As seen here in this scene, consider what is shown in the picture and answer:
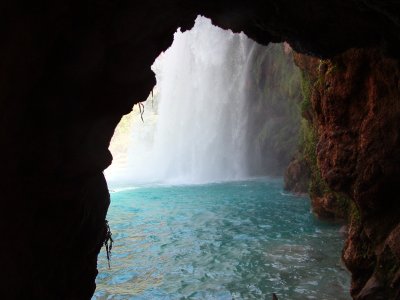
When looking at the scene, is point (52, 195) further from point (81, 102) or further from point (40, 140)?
point (81, 102)

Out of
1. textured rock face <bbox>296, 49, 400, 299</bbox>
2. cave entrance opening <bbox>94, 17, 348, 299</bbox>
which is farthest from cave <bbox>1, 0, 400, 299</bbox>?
cave entrance opening <bbox>94, 17, 348, 299</bbox>

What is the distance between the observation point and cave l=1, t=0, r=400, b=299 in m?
4.80

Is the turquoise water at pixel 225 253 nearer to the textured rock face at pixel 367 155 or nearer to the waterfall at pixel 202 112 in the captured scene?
the textured rock face at pixel 367 155

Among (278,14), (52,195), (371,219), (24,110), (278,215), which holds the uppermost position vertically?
(278,14)

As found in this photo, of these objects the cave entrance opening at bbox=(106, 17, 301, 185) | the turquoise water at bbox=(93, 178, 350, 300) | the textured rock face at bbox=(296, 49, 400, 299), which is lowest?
the turquoise water at bbox=(93, 178, 350, 300)

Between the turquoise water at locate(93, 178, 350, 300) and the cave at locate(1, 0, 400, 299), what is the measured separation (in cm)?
340

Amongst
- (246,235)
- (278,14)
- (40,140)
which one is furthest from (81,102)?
(246,235)

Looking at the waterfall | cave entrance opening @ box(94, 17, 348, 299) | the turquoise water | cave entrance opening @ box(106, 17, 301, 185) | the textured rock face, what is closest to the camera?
the textured rock face

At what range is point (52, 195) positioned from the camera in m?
5.48

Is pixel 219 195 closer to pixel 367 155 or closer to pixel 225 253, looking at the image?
pixel 225 253

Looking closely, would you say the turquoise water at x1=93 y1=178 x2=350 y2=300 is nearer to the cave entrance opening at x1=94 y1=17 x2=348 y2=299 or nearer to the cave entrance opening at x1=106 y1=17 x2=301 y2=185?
the cave entrance opening at x1=94 y1=17 x2=348 y2=299

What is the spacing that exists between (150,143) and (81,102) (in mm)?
76735

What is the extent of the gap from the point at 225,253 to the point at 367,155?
8963 mm

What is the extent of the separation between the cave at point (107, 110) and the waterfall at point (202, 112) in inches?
1455
